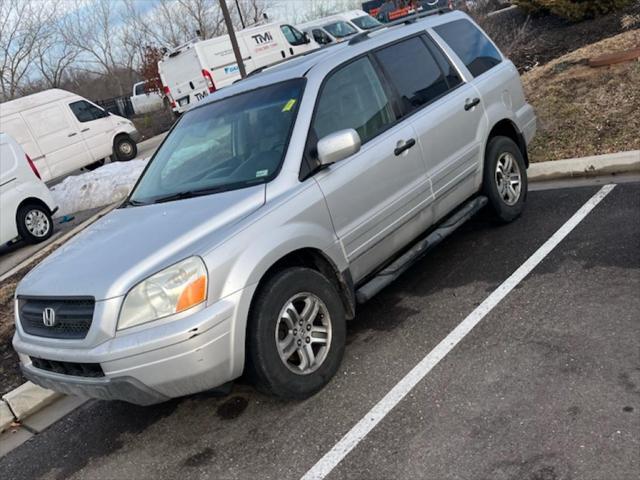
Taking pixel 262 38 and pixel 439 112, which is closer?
pixel 439 112

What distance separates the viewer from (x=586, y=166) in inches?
261

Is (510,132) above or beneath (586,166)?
above

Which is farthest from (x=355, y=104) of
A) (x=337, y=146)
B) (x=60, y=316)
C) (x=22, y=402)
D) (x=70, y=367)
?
(x=22, y=402)

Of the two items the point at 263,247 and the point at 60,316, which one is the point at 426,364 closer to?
the point at 263,247

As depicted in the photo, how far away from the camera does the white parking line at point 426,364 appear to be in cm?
316

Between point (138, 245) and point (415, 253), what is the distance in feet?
6.48

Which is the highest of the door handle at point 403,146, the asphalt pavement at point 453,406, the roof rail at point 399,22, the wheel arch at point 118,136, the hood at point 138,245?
the roof rail at point 399,22

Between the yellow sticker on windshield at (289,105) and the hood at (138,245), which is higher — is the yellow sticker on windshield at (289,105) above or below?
above

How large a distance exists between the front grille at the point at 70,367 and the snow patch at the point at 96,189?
797cm

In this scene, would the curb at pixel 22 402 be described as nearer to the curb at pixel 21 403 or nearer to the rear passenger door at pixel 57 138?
the curb at pixel 21 403

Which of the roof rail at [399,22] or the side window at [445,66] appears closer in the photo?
the roof rail at [399,22]

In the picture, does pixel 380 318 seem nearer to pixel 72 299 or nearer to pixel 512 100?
pixel 72 299

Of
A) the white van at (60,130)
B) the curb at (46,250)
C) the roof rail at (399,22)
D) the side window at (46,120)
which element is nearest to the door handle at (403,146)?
the roof rail at (399,22)

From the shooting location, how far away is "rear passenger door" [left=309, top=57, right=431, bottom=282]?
4016 millimetres
